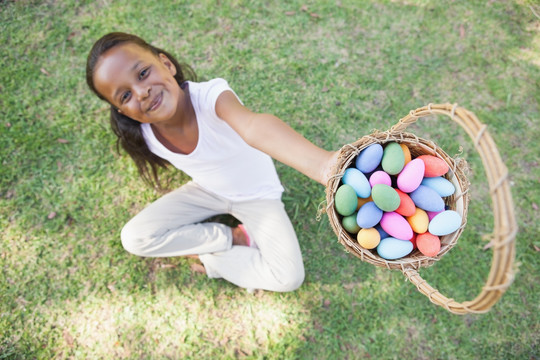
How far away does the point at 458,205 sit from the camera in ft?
4.75

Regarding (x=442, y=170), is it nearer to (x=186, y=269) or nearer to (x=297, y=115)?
(x=297, y=115)

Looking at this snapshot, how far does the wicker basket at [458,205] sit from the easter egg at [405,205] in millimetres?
173

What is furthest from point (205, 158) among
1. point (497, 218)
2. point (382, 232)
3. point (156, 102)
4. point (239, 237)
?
point (497, 218)

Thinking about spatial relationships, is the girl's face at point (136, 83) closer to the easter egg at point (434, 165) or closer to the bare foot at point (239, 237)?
the bare foot at point (239, 237)

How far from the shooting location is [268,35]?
3.09m

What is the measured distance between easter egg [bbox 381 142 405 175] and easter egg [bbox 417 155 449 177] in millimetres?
104

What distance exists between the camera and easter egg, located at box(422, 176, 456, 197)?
1453 mm

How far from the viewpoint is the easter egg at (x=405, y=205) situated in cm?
149

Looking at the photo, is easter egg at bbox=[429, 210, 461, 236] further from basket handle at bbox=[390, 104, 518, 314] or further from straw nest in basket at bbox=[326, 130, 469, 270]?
basket handle at bbox=[390, 104, 518, 314]

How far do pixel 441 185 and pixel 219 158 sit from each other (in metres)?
1.18

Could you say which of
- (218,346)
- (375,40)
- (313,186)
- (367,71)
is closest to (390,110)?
(367,71)

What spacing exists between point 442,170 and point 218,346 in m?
1.80

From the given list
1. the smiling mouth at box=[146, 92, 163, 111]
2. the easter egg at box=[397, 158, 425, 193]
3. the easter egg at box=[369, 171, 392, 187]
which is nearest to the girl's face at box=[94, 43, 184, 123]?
the smiling mouth at box=[146, 92, 163, 111]

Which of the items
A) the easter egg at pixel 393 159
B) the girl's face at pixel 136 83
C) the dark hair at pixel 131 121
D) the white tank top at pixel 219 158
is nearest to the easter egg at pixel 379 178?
the easter egg at pixel 393 159
